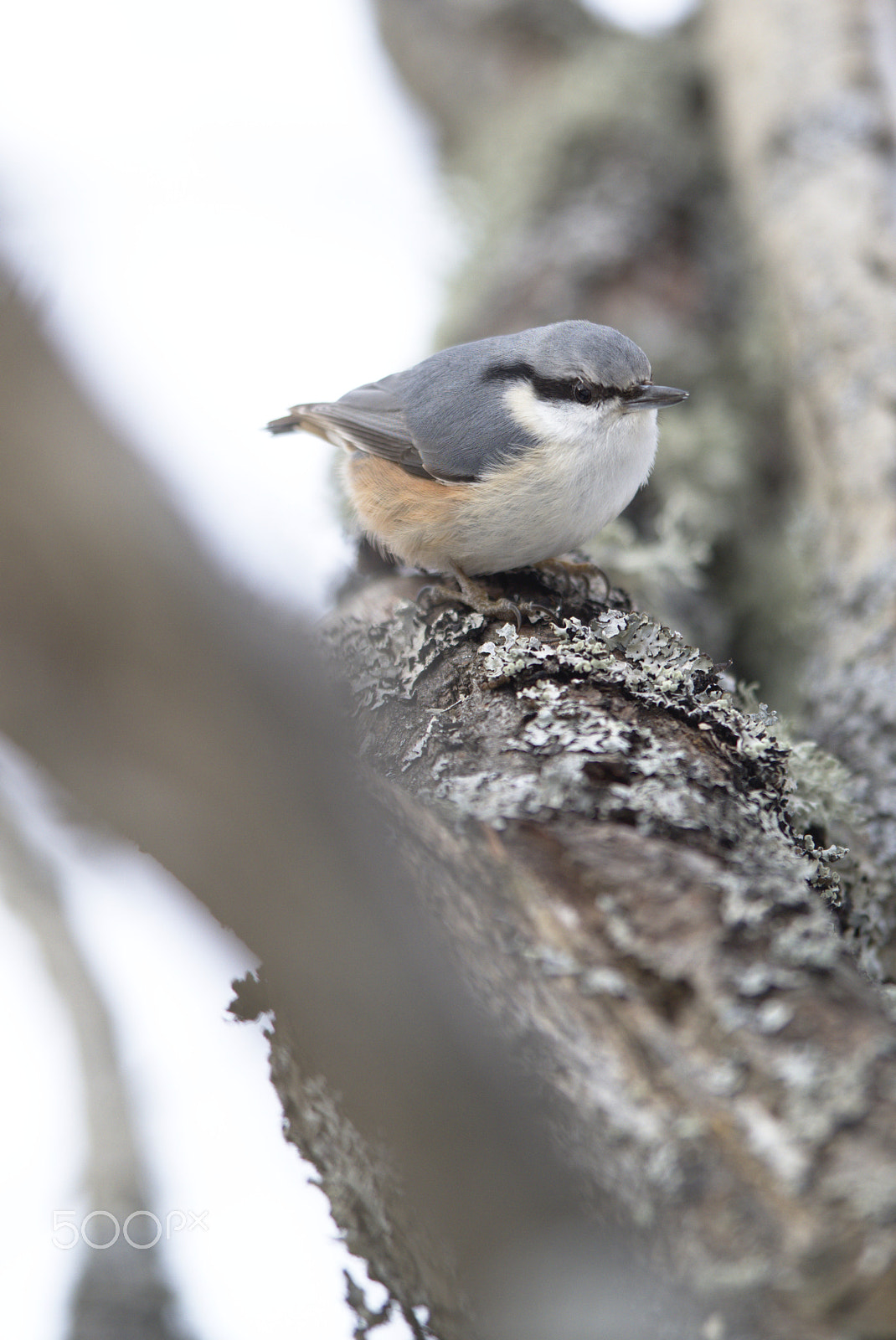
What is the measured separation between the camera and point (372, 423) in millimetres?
1887

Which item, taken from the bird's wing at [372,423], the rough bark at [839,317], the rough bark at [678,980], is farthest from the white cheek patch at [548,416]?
the rough bark at [839,317]

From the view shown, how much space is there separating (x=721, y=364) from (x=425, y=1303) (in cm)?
233

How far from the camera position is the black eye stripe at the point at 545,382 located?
5.50 ft

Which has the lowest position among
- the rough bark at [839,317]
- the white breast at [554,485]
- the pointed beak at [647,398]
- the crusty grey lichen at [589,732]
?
the crusty grey lichen at [589,732]

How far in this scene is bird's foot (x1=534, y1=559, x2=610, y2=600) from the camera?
71.0 inches

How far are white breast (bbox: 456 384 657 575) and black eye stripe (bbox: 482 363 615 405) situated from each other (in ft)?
0.05

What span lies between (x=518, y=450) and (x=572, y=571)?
0.29 m

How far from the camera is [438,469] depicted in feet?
5.67

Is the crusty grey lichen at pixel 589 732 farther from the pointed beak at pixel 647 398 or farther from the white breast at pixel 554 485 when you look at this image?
the pointed beak at pixel 647 398

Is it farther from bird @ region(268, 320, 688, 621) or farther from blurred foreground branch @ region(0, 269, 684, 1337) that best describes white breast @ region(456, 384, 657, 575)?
blurred foreground branch @ region(0, 269, 684, 1337)

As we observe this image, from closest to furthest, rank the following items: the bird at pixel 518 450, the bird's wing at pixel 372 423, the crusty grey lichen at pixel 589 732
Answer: the crusty grey lichen at pixel 589 732 → the bird at pixel 518 450 → the bird's wing at pixel 372 423

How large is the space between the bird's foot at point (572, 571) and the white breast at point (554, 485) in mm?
118

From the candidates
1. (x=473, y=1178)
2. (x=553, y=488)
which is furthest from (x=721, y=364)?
(x=473, y=1178)

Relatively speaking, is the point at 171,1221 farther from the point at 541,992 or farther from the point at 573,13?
the point at 573,13
